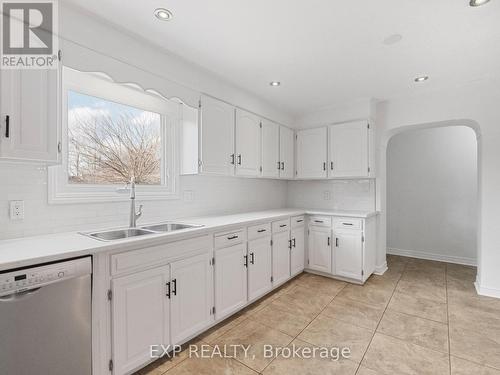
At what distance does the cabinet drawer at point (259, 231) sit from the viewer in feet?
8.56

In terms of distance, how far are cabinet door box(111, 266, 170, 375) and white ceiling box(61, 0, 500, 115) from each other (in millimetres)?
1816

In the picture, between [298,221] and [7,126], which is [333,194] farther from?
[7,126]

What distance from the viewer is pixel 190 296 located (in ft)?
6.46

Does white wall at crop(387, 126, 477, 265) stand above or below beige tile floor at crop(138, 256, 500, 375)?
above

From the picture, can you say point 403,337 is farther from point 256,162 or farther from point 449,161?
point 449,161

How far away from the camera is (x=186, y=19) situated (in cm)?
180

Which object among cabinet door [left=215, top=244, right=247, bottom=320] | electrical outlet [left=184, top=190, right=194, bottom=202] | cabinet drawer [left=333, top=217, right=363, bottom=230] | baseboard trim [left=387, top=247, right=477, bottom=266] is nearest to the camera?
cabinet door [left=215, top=244, right=247, bottom=320]

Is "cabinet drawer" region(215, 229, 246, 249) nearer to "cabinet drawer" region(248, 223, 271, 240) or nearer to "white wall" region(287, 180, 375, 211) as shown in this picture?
"cabinet drawer" region(248, 223, 271, 240)

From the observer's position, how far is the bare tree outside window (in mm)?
2059

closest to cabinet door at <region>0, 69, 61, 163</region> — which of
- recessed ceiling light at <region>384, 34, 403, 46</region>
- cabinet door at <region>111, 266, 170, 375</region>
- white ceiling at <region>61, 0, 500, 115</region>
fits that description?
white ceiling at <region>61, 0, 500, 115</region>

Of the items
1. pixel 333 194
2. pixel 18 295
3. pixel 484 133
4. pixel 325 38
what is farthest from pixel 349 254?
pixel 18 295

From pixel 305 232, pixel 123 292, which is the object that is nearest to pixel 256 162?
pixel 305 232

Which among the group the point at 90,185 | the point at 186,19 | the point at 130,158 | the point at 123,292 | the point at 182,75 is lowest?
the point at 123,292

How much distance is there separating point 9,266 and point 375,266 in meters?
3.93
